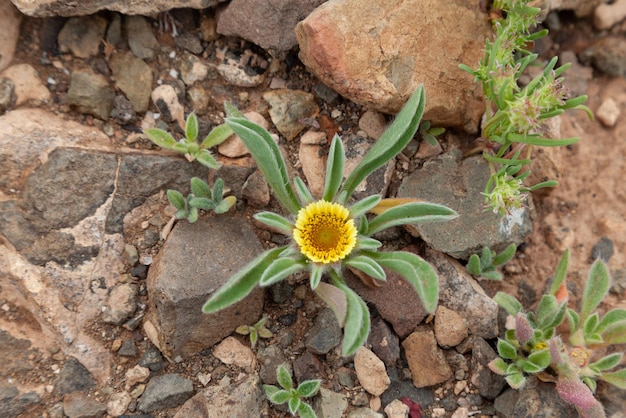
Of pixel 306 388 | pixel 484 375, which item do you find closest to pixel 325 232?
pixel 306 388

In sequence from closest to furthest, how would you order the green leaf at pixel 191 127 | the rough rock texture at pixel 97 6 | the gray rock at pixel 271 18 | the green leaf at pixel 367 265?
the green leaf at pixel 367 265 < the rough rock texture at pixel 97 6 < the green leaf at pixel 191 127 < the gray rock at pixel 271 18

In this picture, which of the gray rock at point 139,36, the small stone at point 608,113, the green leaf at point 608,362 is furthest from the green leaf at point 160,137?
the small stone at point 608,113

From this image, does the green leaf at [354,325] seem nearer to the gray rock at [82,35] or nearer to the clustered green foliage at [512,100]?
the clustered green foliage at [512,100]

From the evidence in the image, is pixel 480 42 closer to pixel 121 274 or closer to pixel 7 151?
pixel 121 274

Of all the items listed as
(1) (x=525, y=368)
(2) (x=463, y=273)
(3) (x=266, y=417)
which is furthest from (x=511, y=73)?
(3) (x=266, y=417)

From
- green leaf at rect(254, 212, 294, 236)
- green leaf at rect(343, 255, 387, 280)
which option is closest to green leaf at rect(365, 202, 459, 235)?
green leaf at rect(343, 255, 387, 280)

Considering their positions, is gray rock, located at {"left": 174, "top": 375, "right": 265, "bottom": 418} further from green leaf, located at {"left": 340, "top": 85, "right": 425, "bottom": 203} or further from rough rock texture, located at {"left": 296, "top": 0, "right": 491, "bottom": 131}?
rough rock texture, located at {"left": 296, "top": 0, "right": 491, "bottom": 131}
